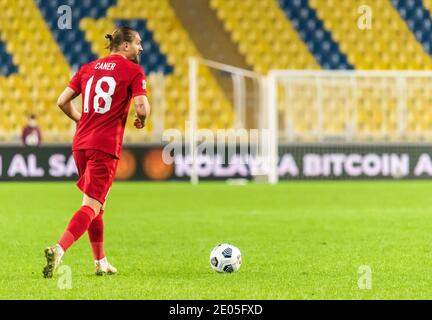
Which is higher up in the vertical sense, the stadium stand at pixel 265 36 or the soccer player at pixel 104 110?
the stadium stand at pixel 265 36

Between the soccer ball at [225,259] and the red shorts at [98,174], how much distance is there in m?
0.90

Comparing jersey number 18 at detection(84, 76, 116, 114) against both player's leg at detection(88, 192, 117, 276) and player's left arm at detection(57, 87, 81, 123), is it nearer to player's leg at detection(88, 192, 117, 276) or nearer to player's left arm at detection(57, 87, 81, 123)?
player's left arm at detection(57, 87, 81, 123)

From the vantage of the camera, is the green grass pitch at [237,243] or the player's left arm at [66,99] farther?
the player's left arm at [66,99]

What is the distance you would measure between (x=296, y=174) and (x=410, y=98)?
3.04 m

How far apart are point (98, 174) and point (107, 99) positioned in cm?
51

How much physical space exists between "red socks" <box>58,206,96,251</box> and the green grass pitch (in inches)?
10.2

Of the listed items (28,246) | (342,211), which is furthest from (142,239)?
(342,211)

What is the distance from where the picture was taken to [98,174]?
6.96 m

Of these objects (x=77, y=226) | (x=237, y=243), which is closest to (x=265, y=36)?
(x=237, y=243)

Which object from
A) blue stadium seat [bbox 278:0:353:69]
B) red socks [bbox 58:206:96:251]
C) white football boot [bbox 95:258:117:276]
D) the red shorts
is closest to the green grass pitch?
white football boot [bbox 95:258:117:276]

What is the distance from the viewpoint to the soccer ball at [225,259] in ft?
23.7

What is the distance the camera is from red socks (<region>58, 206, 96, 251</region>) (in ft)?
22.2

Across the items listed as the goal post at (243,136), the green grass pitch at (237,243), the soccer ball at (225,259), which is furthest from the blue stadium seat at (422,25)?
the soccer ball at (225,259)

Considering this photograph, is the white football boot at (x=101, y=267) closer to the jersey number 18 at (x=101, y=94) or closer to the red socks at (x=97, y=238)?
the red socks at (x=97, y=238)
